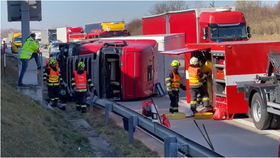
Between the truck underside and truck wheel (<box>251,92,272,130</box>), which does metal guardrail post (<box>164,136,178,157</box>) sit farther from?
the truck underside

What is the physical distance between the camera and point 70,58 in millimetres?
19281

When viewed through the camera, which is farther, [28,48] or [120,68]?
[120,68]

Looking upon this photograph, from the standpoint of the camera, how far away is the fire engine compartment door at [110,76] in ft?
57.3

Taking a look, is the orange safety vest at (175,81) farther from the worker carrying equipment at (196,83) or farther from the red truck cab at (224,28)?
the red truck cab at (224,28)

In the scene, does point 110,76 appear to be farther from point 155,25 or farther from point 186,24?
point 155,25

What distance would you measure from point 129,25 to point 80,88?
189ft

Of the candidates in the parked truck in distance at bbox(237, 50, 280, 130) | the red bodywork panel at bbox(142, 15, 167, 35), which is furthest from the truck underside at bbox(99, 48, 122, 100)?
the red bodywork panel at bbox(142, 15, 167, 35)

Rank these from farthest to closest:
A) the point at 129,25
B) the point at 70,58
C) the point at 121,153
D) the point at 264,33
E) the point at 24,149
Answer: the point at 129,25, the point at 264,33, the point at 70,58, the point at 121,153, the point at 24,149

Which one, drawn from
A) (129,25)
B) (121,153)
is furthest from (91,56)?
(129,25)

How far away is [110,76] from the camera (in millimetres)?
17859

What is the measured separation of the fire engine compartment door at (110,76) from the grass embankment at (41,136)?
448 centimetres

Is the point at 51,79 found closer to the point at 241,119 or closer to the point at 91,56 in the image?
the point at 91,56

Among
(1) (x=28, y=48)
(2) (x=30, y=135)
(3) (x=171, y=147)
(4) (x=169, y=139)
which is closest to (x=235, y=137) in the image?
(4) (x=169, y=139)

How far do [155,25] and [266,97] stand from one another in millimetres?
17081
